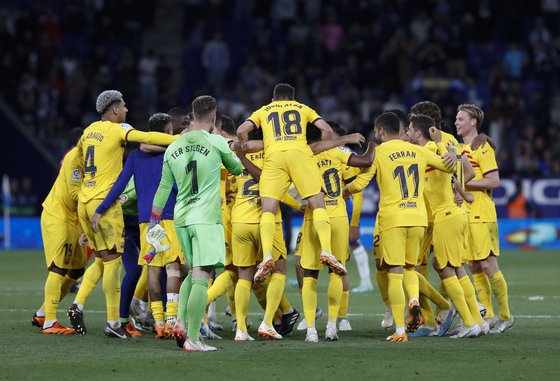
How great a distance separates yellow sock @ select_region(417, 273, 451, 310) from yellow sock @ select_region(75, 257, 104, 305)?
3.44 m

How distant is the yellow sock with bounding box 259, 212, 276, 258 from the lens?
1191 centimetres

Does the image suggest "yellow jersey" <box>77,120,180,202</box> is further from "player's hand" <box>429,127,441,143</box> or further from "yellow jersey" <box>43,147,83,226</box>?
"player's hand" <box>429,127,441,143</box>

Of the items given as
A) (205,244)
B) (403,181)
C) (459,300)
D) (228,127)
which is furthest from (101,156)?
(459,300)

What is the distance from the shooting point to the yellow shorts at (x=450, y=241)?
12.4 metres

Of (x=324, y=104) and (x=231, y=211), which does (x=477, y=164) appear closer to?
(x=231, y=211)

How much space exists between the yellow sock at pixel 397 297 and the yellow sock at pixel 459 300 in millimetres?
606

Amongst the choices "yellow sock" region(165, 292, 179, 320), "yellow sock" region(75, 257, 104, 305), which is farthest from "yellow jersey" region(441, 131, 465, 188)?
"yellow sock" region(75, 257, 104, 305)

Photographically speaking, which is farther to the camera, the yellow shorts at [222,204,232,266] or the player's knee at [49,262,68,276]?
the player's knee at [49,262,68,276]

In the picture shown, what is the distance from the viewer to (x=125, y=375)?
9.61 meters

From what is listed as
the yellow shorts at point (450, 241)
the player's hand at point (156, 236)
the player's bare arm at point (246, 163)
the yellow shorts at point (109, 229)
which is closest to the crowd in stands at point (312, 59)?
the yellow shorts at point (450, 241)

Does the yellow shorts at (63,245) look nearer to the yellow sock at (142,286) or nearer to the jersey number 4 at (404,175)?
the yellow sock at (142,286)

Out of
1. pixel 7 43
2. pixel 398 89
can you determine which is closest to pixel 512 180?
pixel 398 89

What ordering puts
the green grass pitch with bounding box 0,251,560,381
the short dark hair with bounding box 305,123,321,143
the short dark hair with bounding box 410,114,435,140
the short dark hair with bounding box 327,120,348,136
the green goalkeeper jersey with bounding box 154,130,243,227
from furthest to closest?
the short dark hair with bounding box 327,120,348,136, the short dark hair with bounding box 305,123,321,143, the short dark hair with bounding box 410,114,435,140, the green goalkeeper jersey with bounding box 154,130,243,227, the green grass pitch with bounding box 0,251,560,381

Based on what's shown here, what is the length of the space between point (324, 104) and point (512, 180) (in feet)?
17.7
